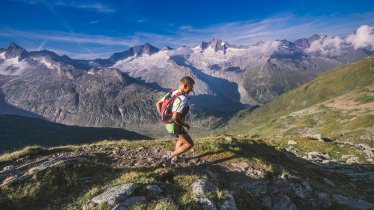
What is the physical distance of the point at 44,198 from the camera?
12.3 meters

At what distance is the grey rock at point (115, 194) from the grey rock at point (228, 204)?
316 cm

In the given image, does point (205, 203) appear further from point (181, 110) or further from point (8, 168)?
point (8, 168)

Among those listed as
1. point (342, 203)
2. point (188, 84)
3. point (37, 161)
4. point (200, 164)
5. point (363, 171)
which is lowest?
point (363, 171)

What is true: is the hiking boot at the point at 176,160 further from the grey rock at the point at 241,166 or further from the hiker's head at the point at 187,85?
the hiker's head at the point at 187,85

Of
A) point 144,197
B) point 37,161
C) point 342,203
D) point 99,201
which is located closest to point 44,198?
point 99,201

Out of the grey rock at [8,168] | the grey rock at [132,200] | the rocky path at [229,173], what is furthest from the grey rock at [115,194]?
the grey rock at [8,168]

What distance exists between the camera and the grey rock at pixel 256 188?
14.7 m

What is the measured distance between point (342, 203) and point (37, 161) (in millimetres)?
15827

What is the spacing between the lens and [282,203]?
48.7 feet

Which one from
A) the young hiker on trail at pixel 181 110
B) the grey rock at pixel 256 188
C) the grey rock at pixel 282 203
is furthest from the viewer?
the young hiker on trail at pixel 181 110

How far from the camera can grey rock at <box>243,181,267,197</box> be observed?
48.2 ft

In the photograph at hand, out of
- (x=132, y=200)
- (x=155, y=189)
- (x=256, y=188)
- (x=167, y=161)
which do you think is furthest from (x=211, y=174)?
(x=132, y=200)

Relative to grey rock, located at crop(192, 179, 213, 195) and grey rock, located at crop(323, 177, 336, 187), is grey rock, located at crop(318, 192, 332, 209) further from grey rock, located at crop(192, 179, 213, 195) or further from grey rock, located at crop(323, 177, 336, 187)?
grey rock, located at crop(192, 179, 213, 195)

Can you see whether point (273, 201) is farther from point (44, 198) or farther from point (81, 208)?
point (44, 198)
